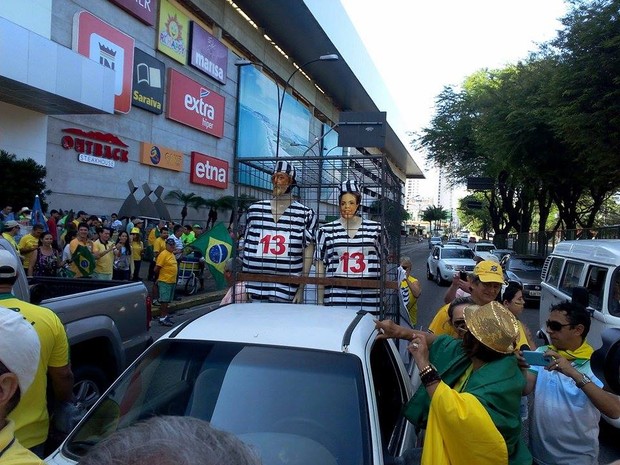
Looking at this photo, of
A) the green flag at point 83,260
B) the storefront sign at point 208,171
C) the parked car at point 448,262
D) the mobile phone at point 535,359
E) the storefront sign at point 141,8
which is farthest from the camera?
the storefront sign at point 208,171

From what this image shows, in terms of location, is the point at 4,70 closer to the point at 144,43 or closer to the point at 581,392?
the point at 144,43

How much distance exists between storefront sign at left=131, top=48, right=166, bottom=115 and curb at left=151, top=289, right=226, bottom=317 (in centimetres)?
1267

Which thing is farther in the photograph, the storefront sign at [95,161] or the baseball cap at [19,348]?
the storefront sign at [95,161]

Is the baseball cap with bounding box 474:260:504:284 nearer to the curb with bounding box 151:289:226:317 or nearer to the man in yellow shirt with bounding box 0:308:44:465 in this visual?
the man in yellow shirt with bounding box 0:308:44:465

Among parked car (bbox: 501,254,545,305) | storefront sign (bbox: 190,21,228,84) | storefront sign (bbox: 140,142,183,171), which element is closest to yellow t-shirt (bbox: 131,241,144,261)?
parked car (bbox: 501,254,545,305)

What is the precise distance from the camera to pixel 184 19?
28.7 m

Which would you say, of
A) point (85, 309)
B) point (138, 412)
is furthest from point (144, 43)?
point (138, 412)

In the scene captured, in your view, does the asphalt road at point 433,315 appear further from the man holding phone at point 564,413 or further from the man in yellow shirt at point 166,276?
the man holding phone at point 564,413

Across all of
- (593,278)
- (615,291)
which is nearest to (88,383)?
(615,291)

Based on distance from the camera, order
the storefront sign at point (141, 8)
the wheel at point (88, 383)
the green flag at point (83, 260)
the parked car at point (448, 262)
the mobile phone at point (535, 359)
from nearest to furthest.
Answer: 1. the mobile phone at point (535, 359)
2. the wheel at point (88, 383)
3. the green flag at point (83, 260)
4. the parked car at point (448, 262)
5. the storefront sign at point (141, 8)

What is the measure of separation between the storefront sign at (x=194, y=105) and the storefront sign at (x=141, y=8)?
2726 millimetres

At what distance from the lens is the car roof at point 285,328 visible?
9.75 feet

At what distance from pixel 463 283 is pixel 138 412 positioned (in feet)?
10.9

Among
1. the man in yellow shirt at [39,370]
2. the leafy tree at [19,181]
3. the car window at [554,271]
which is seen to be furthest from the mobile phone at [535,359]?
the leafy tree at [19,181]
